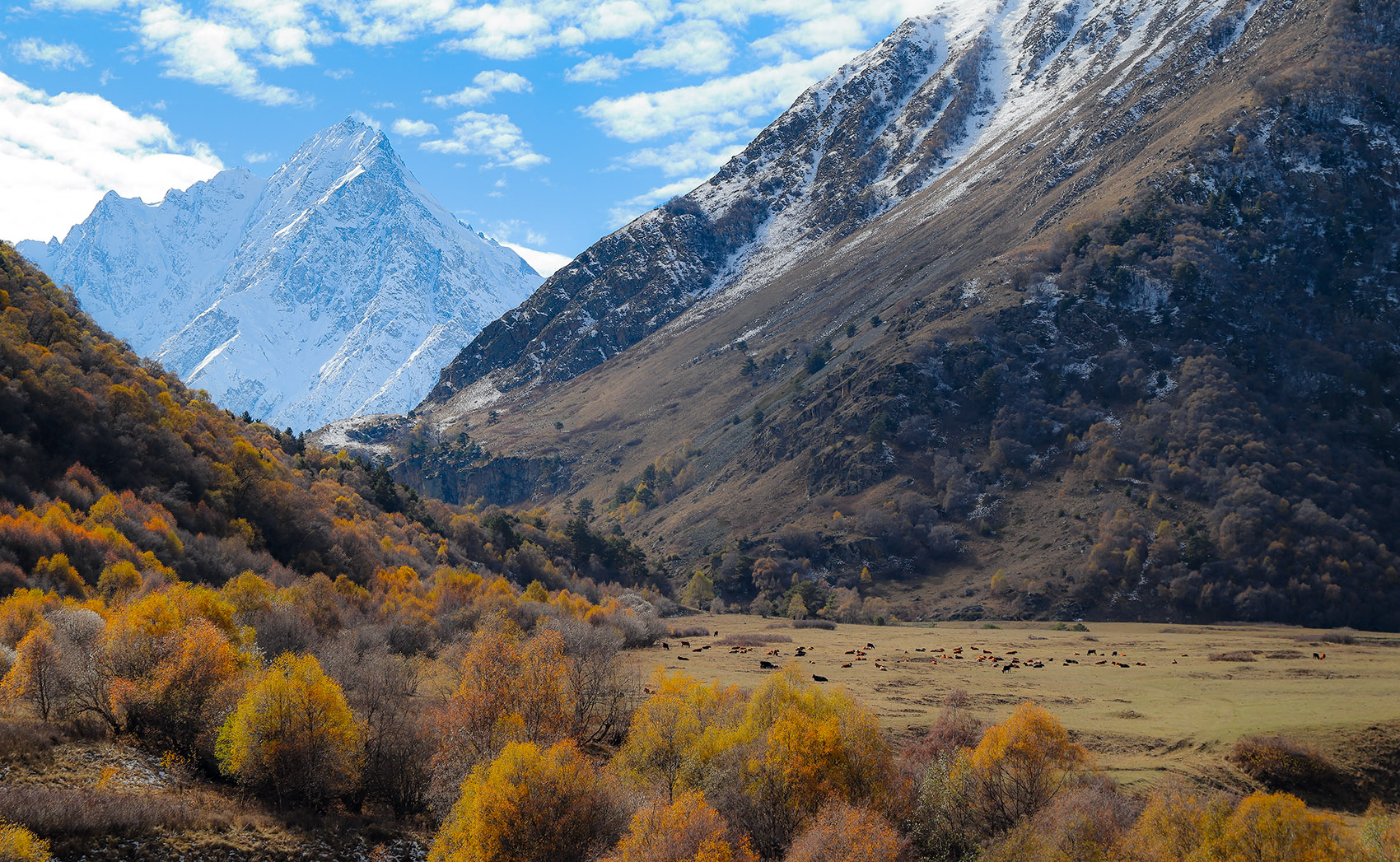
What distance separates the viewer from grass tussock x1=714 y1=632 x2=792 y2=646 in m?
76.6

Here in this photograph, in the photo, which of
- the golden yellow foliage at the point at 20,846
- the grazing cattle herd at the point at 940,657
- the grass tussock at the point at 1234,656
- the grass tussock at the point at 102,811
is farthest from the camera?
the grass tussock at the point at 1234,656

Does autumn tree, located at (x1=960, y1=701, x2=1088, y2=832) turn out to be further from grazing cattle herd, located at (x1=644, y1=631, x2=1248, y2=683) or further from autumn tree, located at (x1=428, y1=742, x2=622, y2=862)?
grazing cattle herd, located at (x1=644, y1=631, x2=1248, y2=683)

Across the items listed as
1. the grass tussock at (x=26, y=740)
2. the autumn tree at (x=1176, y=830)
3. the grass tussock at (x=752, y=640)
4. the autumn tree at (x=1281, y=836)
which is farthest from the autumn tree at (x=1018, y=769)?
the grass tussock at (x=752, y=640)

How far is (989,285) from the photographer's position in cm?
17450

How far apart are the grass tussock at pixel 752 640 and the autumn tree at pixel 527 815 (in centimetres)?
4550

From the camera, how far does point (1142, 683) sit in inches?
2175

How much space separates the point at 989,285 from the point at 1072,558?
72.3 meters

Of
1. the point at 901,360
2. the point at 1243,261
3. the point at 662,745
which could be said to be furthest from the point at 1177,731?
the point at 1243,261

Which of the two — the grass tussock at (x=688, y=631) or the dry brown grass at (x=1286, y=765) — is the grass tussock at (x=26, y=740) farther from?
the grass tussock at (x=688, y=631)

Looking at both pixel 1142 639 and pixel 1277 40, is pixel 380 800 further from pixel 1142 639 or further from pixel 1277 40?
pixel 1277 40

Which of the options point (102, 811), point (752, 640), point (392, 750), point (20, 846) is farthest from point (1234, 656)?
point (20, 846)

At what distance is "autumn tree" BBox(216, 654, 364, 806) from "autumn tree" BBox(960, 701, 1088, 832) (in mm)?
24674

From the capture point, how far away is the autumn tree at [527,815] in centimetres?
2856

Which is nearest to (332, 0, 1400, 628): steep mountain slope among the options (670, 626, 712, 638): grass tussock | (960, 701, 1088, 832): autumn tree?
(670, 626, 712, 638): grass tussock
